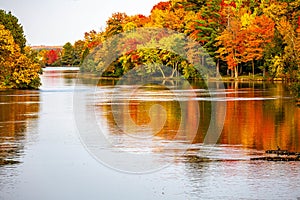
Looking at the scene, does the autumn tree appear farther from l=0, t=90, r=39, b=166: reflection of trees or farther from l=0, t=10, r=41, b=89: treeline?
l=0, t=90, r=39, b=166: reflection of trees

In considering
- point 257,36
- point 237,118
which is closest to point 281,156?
point 237,118

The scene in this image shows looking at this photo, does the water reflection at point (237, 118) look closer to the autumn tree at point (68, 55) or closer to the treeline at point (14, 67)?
the treeline at point (14, 67)

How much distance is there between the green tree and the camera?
190 ft

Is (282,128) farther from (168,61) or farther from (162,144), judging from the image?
(168,61)

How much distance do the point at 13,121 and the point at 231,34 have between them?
44.9m

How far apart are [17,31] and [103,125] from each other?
35.9 metres

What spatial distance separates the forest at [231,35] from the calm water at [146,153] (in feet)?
91.7

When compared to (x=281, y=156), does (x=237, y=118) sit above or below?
above

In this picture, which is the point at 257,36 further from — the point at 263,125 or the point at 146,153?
the point at 146,153

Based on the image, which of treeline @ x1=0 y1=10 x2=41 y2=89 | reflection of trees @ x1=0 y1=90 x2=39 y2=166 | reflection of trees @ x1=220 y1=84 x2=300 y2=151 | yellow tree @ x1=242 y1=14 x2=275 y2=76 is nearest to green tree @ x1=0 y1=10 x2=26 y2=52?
treeline @ x1=0 y1=10 x2=41 y2=89

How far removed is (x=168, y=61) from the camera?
76.2m

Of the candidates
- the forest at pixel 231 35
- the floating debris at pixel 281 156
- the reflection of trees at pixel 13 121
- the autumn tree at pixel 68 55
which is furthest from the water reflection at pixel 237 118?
the autumn tree at pixel 68 55

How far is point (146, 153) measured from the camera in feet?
63.0

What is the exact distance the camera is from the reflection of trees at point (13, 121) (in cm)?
1935
